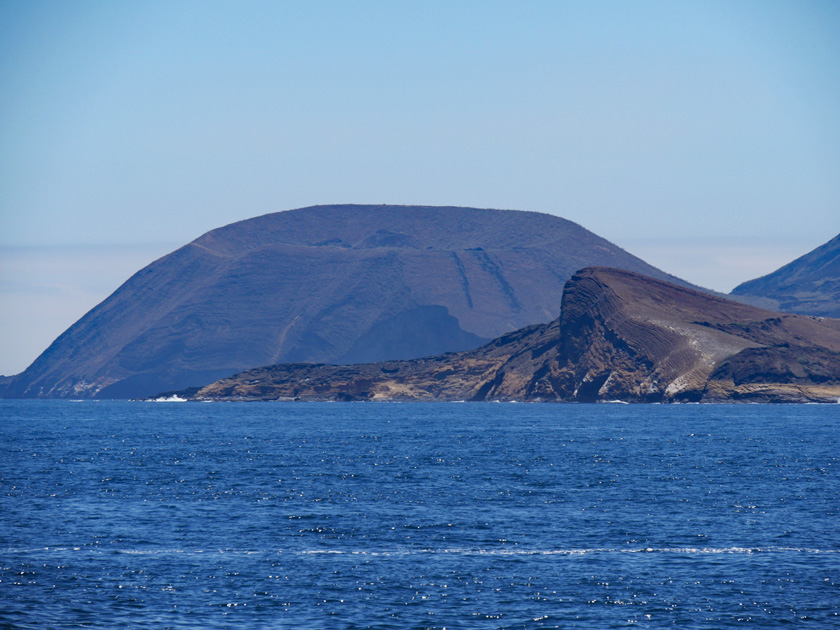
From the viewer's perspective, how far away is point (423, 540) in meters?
45.6

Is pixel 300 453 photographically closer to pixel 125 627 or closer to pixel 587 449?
pixel 587 449

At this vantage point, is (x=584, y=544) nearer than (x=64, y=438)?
Yes

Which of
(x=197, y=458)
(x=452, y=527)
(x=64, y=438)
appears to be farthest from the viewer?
(x=64, y=438)

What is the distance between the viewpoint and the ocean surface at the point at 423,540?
108 feet

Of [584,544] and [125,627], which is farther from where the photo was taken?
[584,544]

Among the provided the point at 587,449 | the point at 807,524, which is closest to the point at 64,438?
the point at 587,449

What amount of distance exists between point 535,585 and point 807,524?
19737 mm

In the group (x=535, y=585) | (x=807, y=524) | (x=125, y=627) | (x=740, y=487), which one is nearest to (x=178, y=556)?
(x=125, y=627)

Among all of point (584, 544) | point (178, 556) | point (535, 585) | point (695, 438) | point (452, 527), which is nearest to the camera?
point (535, 585)

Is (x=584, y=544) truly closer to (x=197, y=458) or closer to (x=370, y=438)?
(x=197, y=458)

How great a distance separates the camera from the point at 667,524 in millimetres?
49781

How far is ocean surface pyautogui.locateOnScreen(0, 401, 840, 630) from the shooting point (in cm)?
3303

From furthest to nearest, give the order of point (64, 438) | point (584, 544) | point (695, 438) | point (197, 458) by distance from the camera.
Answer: point (64, 438), point (695, 438), point (197, 458), point (584, 544)

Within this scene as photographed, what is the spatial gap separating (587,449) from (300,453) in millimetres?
27700
